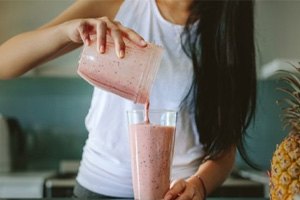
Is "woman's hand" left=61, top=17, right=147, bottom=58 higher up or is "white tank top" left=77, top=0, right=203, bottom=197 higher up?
"woman's hand" left=61, top=17, right=147, bottom=58

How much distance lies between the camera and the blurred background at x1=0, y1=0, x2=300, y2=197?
2463mm

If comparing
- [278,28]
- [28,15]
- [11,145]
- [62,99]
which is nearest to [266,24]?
[278,28]

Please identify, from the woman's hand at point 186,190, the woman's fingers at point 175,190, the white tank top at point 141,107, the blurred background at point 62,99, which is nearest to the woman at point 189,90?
the white tank top at point 141,107

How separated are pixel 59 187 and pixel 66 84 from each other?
65 centimetres

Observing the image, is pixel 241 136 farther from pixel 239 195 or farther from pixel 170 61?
pixel 239 195

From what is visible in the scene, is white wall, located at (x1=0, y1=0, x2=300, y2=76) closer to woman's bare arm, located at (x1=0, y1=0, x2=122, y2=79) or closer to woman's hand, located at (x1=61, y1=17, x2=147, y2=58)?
woman's bare arm, located at (x1=0, y1=0, x2=122, y2=79)

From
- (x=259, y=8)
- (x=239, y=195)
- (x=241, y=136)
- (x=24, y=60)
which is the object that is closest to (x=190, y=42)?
(x=241, y=136)

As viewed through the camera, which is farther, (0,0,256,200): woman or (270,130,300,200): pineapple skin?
(0,0,256,200): woman

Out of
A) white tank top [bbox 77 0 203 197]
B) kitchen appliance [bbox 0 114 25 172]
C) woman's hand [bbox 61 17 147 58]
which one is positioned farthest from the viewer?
kitchen appliance [bbox 0 114 25 172]

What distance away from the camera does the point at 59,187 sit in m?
2.07

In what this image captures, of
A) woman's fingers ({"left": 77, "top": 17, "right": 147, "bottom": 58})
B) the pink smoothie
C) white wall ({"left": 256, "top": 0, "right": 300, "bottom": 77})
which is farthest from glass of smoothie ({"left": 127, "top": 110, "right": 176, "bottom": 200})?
white wall ({"left": 256, "top": 0, "right": 300, "bottom": 77})

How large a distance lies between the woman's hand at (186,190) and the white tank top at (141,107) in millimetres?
163

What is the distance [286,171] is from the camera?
76cm

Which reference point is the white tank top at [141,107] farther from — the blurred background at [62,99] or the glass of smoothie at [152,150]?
the blurred background at [62,99]
